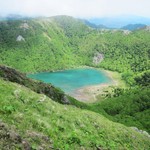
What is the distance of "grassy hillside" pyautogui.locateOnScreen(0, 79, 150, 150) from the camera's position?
26.6 metres

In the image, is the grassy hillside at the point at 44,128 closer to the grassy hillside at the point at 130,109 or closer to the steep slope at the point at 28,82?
the steep slope at the point at 28,82

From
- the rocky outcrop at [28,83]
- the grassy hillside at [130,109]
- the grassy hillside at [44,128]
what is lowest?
the grassy hillside at [130,109]

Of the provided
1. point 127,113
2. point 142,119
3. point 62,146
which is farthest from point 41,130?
point 127,113

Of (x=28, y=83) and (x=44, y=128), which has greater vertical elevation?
(x=44, y=128)

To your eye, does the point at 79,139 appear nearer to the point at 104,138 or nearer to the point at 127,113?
the point at 104,138

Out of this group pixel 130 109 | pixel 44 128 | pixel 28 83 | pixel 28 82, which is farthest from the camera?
pixel 130 109

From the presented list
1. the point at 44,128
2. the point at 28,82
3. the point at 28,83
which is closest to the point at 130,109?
the point at 28,82

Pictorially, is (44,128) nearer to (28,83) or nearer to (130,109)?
(28,83)

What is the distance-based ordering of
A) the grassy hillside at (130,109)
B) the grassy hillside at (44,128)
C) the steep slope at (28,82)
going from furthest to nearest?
the grassy hillside at (130,109) → the steep slope at (28,82) → the grassy hillside at (44,128)

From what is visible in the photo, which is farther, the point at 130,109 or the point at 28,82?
the point at 130,109

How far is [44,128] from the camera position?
101ft

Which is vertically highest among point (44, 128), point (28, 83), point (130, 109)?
point (44, 128)

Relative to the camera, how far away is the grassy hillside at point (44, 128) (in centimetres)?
2658

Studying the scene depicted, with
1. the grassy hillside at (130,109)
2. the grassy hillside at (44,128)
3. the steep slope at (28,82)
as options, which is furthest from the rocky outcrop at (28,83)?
the grassy hillside at (130,109)
